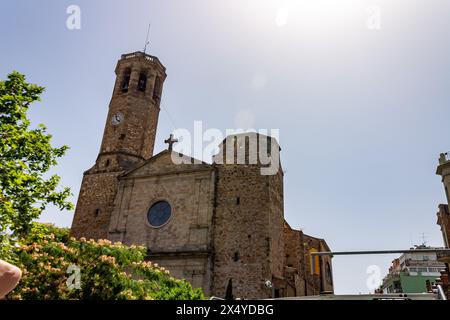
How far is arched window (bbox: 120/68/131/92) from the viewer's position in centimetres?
2557

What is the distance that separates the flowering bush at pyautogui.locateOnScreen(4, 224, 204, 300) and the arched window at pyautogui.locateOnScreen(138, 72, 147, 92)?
609 inches

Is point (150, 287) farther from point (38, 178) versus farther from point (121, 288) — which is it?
point (38, 178)

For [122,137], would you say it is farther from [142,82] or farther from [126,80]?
[126,80]

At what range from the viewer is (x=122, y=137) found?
2406 cm

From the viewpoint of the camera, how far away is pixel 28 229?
9938mm

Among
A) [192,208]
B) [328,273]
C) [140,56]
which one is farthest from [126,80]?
[328,273]

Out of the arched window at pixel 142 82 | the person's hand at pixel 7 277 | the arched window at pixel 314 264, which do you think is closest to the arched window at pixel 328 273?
the arched window at pixel 314 264

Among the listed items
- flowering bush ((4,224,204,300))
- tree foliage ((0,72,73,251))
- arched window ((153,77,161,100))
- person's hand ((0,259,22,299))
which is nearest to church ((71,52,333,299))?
arched window ((153,77,161,100))

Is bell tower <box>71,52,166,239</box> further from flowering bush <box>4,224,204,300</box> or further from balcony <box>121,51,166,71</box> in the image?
flowering bush <box>4,224,204,300</box>

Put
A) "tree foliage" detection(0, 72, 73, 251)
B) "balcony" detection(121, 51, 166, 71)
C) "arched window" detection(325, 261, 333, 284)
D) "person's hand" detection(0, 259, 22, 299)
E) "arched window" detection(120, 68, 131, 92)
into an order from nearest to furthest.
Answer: "person's hand" detection(0, 259, 22, 299) → "tree foliage" detection(0, 72, 73, 251) → "arched window" detection(120, 68, 131, 92) → "balcony" detection(121, 51, 166, 71) → "arched window" detection(325, 261, 333, 284)

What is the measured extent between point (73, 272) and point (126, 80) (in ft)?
57.7
